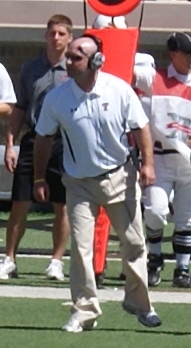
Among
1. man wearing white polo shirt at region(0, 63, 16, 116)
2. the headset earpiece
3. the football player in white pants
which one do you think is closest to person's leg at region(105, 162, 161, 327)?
the headset earpiece

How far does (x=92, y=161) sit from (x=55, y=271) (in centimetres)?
256

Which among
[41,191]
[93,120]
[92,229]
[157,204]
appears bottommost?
[157,204]

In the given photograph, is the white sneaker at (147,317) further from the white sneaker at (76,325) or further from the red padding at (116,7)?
the red padding at (116,7)

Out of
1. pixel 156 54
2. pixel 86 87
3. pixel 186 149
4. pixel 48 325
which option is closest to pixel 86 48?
pixel 86 87

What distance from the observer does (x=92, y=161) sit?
24.0 ft

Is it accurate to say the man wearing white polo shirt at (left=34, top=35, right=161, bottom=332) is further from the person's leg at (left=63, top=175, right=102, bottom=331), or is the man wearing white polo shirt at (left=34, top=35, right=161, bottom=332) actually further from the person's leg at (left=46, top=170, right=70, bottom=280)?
the person's leg at (left=46, top=170, right=70, bottom=280)

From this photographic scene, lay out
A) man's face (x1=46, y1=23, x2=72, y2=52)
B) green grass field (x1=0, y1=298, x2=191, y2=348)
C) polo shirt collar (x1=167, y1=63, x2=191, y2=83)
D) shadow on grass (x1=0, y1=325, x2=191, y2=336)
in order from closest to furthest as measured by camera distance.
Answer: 1. green grass field (x1=0, y1=298, x2=191, y2=348)
2. shadow on grass (x1=0, y1=325, x2=191, y2=336)
3. polo shirt collar (x1=167, y1=63, x2=191, y2=83)
4. man's face (x1=46, y1=23, x2=72, y2=52)

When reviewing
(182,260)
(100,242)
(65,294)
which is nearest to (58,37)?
(100,242)

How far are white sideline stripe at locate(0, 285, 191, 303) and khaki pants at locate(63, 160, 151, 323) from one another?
1200mm

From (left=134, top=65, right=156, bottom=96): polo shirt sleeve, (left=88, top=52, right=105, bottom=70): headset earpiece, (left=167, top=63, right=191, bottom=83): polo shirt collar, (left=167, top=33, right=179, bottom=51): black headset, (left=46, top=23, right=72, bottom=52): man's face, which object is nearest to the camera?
(left=88, top=52, right=105, bottom=70): headset earpiece

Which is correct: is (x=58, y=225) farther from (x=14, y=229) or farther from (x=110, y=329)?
(x=110, y=329)

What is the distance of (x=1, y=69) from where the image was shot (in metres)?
9.73

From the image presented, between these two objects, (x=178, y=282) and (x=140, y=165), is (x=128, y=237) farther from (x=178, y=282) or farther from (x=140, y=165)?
(x=178, y=282)

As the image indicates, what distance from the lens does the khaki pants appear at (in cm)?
734
